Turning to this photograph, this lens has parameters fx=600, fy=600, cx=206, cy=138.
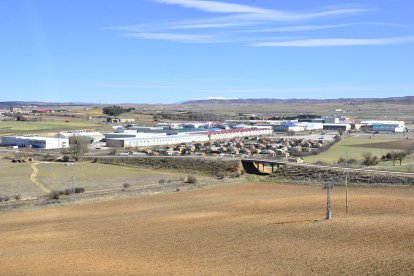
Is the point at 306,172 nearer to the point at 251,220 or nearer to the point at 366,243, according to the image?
the point at 251,220

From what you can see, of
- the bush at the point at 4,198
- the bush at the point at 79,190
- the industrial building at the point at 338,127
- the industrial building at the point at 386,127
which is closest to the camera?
the bush at the point at 4,198

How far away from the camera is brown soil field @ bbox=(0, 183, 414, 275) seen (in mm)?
17938

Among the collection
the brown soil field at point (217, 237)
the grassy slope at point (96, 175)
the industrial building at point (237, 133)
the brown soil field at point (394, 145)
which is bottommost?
the grassy slope at point (96, 175)

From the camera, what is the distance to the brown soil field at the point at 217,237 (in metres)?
17.9

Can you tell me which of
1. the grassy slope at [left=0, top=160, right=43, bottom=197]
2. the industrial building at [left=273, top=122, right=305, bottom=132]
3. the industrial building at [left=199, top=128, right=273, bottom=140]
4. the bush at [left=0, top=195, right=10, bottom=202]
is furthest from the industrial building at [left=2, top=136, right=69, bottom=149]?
the industrial building at [left=273, top=122, right=305, bottom=132]

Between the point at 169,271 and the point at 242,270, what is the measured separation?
213 cm

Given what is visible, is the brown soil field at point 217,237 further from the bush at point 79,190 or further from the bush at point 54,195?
the bush at point 79,190

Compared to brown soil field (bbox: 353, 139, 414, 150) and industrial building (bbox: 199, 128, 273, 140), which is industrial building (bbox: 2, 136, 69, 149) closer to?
industrial building (bbox: 199, 128, 273, 140)

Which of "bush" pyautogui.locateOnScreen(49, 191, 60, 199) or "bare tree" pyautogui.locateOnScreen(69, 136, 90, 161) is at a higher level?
"bare tree" pyautogui.locateOnScreen(69, 136, 90, 161)

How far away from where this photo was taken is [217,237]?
22.6 metres

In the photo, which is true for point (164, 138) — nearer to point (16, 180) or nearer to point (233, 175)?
point (233, 175)

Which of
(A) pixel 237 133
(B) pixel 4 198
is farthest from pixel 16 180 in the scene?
(A) pixel 237 133

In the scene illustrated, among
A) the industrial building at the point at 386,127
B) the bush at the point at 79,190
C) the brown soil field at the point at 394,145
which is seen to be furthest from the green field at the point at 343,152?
the industrial building at the point at 386,127

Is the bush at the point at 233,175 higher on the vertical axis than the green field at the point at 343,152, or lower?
lower
